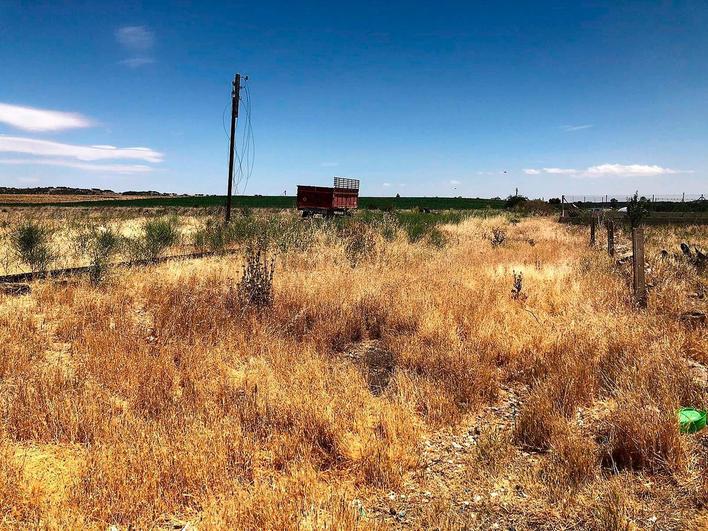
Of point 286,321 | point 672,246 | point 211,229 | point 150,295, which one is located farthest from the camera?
point 211,229

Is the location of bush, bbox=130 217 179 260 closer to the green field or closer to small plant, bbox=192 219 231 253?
small plant, bbox=192 219 231 253

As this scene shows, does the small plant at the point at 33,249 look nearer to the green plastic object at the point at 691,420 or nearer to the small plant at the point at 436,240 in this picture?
the small plant at the point at 436,240

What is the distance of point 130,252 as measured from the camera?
1213 centimetres

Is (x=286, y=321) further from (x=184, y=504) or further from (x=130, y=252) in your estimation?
(x=130, y=252)

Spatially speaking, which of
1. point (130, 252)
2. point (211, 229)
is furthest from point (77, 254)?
point (211, 229)

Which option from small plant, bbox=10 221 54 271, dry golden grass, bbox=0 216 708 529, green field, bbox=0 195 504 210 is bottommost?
Result: dry golden grass, bbox=0 216 708 529

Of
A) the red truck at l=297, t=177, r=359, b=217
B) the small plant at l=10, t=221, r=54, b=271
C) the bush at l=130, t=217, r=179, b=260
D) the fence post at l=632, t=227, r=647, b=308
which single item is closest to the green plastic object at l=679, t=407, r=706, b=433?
the fence post at l=632, t=227, r=647, b=308

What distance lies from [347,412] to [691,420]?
287 centimetres

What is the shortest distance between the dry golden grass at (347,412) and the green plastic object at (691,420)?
0.09 meters

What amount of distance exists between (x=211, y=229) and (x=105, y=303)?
10.2 meters

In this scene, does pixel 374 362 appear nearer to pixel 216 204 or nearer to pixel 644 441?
pixel 644 441

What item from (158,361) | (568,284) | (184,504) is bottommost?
(184,504)

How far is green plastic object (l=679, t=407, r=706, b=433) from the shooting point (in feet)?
11.6

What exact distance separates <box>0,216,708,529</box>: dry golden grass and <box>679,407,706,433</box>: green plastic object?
87 mm
